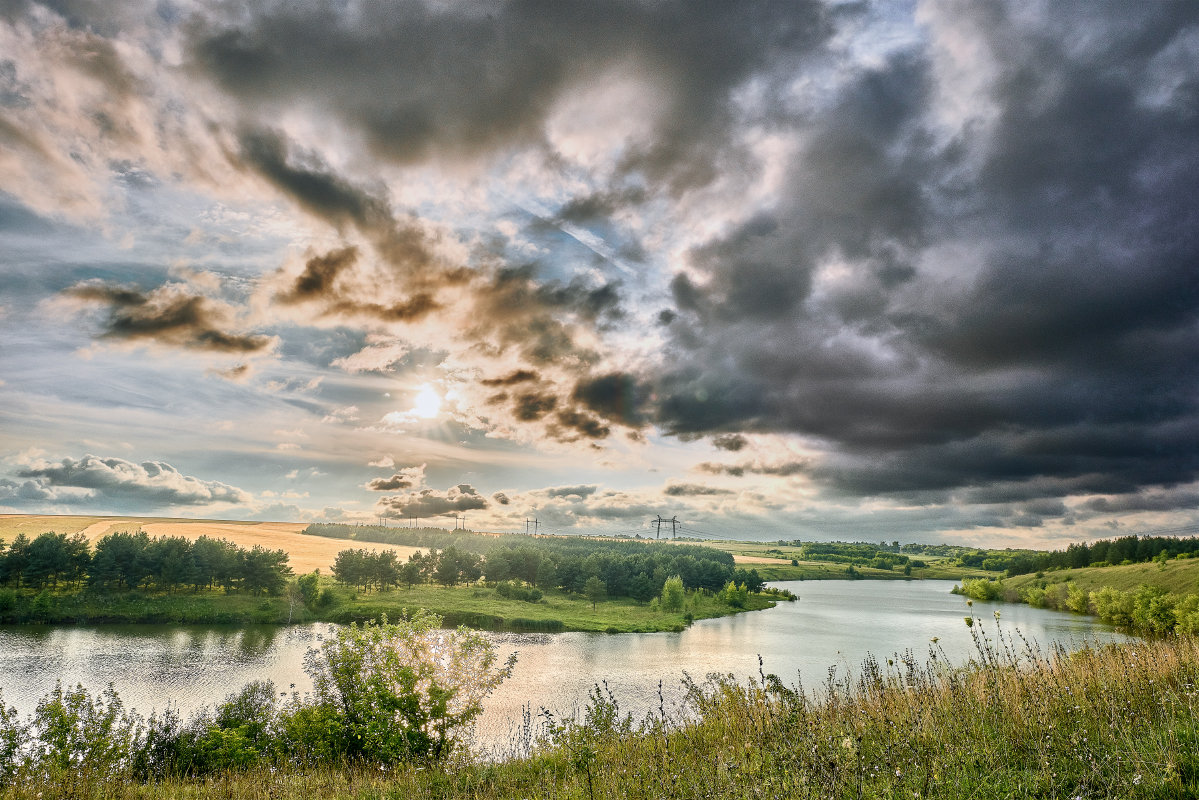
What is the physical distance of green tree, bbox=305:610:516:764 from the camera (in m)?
18.4

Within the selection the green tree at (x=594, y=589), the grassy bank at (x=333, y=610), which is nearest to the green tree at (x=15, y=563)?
the grassy bank at (x=333, y=610)

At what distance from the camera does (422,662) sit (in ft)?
66.3

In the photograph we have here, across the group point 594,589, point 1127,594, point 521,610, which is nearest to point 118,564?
point 521,610

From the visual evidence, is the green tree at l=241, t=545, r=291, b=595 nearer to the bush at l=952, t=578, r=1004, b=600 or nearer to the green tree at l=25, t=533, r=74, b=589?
the green tree at l=25, t=533, r=74, b=589

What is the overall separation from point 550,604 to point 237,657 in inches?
1891

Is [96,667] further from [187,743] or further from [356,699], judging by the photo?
[356,699]

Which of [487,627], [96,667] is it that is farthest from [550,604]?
[96,667]

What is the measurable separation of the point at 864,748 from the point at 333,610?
9477 cm

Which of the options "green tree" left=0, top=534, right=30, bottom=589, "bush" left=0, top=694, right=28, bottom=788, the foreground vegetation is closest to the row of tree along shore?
"green tree" left=0, top=534, right=30, bottom=589

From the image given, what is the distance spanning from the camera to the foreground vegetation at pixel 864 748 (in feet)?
→ 16.5

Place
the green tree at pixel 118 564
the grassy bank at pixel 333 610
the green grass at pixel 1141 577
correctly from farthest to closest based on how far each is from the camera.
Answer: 1. the green tree at pixel 118 564
2. the grassy bank at pixel 333 610
3. the green grass at pixel 1141 577

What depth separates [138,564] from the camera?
8862 cm

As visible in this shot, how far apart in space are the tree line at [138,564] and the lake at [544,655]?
1730 centimetres

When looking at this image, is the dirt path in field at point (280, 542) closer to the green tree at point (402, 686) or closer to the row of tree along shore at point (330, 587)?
the row of tree along shore at point (330, 587)
